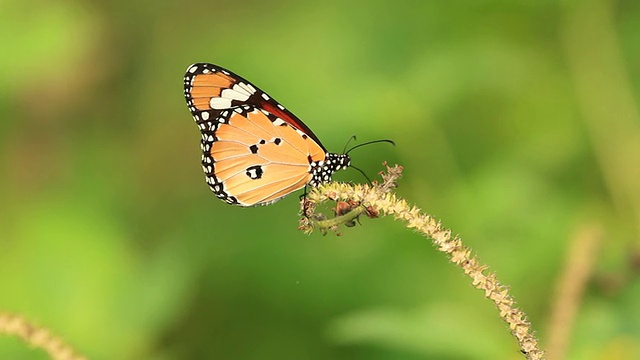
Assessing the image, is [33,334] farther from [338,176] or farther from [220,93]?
[338,176]

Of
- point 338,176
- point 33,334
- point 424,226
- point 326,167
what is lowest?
point 33,334

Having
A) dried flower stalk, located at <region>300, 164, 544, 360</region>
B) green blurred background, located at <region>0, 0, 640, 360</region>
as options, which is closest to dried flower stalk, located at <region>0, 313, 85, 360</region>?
dried flower stalk, located at <region>300, 164, 544, 360</region>

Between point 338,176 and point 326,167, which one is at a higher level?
point 338,176

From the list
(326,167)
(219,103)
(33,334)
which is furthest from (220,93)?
(33,334)

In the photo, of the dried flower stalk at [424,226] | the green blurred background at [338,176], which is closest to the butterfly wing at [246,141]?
the green blurred background at [338,176]

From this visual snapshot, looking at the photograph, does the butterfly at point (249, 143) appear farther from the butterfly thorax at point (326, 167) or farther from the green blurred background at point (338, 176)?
the green blurred background at point (338, 176)

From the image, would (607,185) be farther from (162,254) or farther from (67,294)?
(67,294)

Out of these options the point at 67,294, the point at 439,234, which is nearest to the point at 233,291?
the point at 67,294
